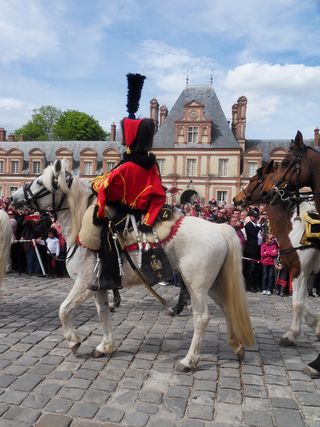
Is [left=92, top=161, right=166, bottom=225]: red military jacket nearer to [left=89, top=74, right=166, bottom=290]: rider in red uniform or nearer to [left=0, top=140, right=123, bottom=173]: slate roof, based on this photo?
[left=89, top=74, right=166, bottom=290]: rider in red uniform

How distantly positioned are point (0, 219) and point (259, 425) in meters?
4.54

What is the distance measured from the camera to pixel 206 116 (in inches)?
1703

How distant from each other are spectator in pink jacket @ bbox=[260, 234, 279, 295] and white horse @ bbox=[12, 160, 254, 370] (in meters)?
5.12

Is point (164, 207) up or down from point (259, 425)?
up

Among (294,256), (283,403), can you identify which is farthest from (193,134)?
(283,403)

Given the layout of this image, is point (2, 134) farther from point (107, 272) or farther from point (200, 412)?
point (200, 412)

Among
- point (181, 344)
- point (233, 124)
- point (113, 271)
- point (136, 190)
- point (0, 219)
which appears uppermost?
point (233, 124)

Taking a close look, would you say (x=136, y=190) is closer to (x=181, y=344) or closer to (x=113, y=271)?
(x=113, y=271)

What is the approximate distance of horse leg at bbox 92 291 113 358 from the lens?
4617 millimetres

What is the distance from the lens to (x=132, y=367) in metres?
4.32

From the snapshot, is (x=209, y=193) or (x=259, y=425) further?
(x=209, y=193)

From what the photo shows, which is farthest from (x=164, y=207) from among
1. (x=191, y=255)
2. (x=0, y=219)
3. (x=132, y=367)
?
(x=0, y=219)

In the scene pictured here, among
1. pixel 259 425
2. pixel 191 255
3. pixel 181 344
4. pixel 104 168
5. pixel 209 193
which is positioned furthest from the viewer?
pixel 104 168

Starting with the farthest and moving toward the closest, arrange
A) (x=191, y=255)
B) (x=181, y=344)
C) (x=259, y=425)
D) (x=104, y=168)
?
(x=104, y=168) → (x=181, y=344) → (x=191, y=255) → (x=259, y=425)
